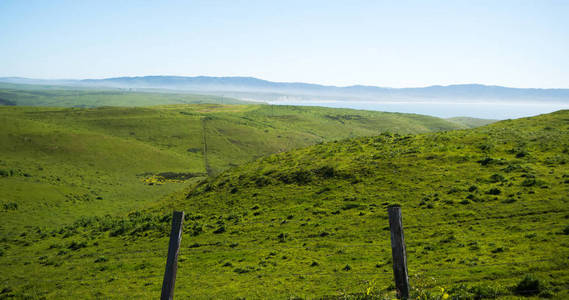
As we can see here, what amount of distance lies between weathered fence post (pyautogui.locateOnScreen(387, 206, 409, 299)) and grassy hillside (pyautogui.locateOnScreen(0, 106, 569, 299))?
1.05 m

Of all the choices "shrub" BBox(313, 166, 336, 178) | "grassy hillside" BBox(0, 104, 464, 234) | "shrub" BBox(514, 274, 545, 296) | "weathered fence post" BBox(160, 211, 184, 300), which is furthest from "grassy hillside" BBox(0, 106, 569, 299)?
"grassy hillside" BBox(0, 104, 464, 234)

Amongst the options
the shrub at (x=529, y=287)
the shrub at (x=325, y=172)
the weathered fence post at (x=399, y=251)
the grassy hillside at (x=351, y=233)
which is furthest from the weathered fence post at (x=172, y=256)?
the shrub at (x=325, y=172)

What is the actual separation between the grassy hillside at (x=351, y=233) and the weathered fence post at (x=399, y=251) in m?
1.05

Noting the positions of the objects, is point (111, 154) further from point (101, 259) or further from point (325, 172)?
point (101, 259)

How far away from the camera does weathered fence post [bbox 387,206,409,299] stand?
997 cm

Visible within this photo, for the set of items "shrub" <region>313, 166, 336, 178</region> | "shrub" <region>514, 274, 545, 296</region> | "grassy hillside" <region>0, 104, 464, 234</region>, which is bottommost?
"grassy hillside" <region>0, 104, 464, 234</region>

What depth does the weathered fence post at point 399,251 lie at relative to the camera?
32.7 feet

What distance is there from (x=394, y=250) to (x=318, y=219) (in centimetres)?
2172

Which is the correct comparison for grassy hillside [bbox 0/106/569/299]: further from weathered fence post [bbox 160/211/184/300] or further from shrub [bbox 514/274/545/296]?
weathered fence post [bbox 160/211/184/300]

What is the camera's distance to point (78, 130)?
136 metres

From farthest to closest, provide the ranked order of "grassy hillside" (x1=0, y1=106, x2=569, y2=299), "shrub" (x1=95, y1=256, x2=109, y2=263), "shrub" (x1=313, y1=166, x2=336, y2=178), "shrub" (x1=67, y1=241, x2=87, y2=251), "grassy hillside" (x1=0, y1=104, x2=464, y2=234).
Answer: "grassy hillside" (x1=0, y1=104, x2=464, y2=234), "shrub" (x1=313, y1=166, x2=336, y2=178), "shrub" (x1=67, y1=241, x2=87, y2=251), "shrub" (x1=95, y1=256, x2=109, y2=263), "grassy hillside" (x1=0, y1=106, x2=569, y2=299)

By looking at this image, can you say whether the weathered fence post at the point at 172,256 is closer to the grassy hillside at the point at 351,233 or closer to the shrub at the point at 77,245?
the grassy hillside at the point at 351,233

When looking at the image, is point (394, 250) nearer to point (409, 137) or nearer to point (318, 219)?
point (318, 219)

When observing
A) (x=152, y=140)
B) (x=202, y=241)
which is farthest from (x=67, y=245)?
(x=152, y=140)
